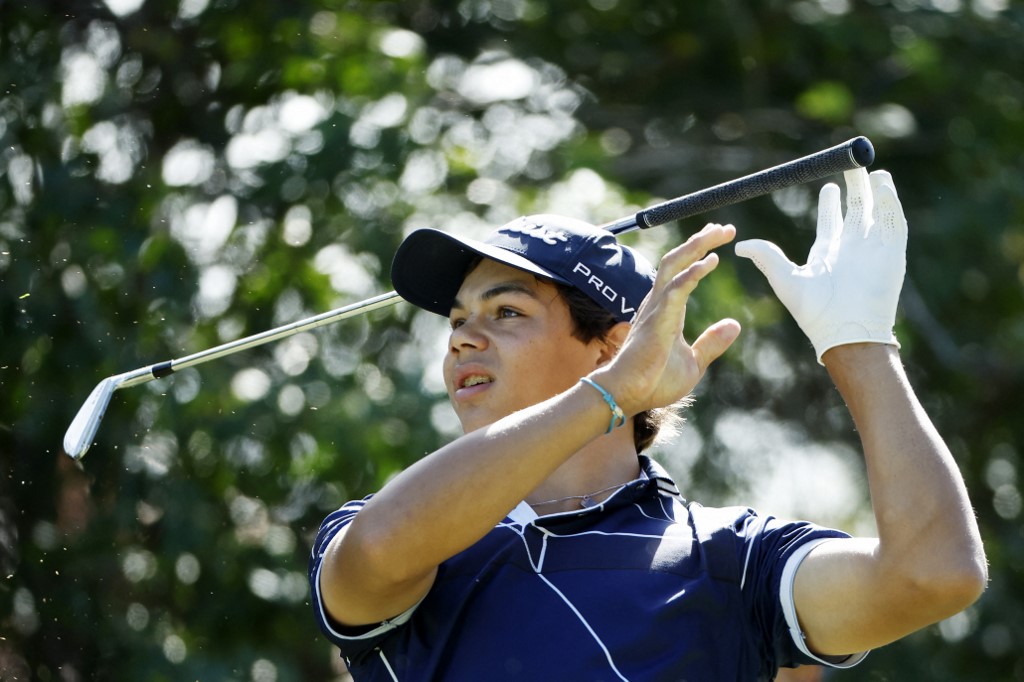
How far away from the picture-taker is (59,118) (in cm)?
661

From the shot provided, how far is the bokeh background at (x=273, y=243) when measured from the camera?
626cm

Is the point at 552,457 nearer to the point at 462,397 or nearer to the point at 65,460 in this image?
the point at 462,397

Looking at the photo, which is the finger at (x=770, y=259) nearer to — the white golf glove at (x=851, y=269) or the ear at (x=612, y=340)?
the white golf glove at (x=851, y=269)

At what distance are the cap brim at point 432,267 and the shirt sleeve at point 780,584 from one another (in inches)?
31.6

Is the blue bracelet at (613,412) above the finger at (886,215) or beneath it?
beneath

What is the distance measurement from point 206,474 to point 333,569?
3788 millimetres

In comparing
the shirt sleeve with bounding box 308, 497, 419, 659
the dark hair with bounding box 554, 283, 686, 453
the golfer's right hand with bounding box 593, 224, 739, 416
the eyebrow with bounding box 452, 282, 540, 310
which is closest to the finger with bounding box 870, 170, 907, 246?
the golfer's right hand with bounding box 593, 224, 739, 416

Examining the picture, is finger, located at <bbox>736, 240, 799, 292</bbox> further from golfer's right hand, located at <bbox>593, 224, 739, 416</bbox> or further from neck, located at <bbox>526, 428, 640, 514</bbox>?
neck, located at <bbox>526, 428, 640, 514</bbox>

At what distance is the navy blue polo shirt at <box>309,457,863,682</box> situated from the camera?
103 inches

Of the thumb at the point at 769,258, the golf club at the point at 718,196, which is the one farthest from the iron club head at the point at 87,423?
the thumb at the point at 769,258

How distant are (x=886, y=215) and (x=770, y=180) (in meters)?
0.29

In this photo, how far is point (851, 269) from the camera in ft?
8.98

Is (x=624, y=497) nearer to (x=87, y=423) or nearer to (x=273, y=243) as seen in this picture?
(x=87, y=423)

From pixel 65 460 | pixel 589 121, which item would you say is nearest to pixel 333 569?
pixel 65 460
